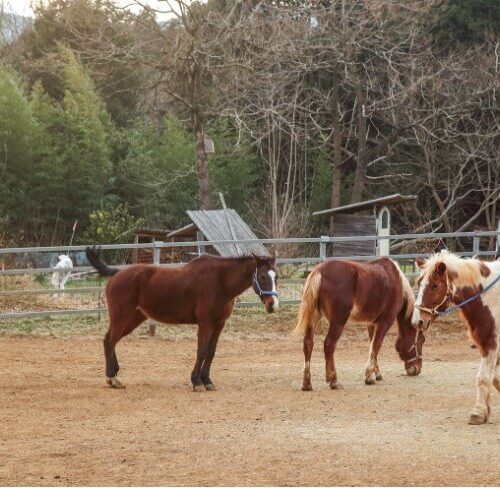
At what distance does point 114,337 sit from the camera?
36.8 feet

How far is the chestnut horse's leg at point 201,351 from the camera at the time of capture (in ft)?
35.6

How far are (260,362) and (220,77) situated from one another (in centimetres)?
1702

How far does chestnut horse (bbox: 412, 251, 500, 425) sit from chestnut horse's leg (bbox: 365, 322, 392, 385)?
259 cm

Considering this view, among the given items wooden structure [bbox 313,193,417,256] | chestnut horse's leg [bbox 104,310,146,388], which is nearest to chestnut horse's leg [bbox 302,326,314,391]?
chestnut horse's leg [bbox 104,310,146,388]

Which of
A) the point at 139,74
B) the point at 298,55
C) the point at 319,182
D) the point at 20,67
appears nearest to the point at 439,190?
the point at 319,182

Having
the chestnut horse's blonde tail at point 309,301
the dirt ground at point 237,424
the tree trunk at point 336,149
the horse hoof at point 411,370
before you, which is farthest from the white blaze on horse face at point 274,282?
the tree trunk at point 336,149

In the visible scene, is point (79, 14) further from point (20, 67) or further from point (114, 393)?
point (114, 393)

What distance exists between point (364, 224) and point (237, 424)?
15211mm

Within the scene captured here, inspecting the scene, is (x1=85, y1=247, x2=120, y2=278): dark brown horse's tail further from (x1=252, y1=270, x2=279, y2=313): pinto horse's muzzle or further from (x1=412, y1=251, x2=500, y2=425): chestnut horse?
(x1=412, y1=251, x2=500, y2=425): chestnut horse

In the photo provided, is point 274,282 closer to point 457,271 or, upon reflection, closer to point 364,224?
point 457,271

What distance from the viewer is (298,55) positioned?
87.5 feet

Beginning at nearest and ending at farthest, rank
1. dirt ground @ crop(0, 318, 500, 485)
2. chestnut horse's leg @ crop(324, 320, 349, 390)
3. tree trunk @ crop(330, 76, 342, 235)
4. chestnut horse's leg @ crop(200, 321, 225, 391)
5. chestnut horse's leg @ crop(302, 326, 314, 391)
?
dirt ground @ crop(0, 318, 500, 485), chestnut horse's leg @ crop(302, 326, 314, 391), chestnut horse's leg @ crop(324, 320, 349, 390), chestnut horse's leg @ crop(200, 321, 225, 391), tree trunk @ crop(330, 76, 342, 235)

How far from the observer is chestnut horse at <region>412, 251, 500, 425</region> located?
8.63 m

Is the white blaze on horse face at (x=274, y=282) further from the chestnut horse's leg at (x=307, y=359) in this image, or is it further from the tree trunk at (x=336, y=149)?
the tree trunk at (x=336, y=149)
